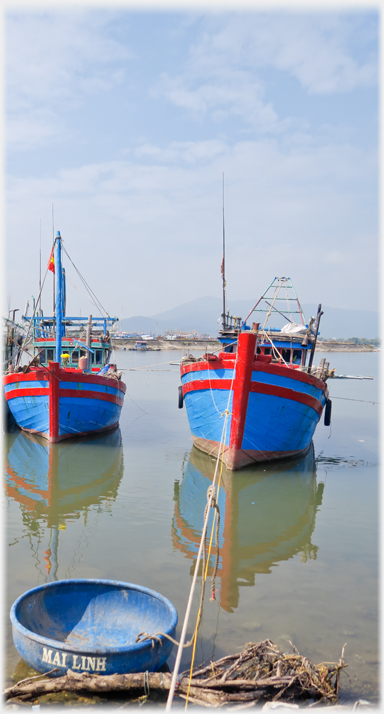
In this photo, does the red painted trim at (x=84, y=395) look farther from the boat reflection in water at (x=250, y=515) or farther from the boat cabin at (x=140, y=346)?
the boat cabin at (x=140, y=346)

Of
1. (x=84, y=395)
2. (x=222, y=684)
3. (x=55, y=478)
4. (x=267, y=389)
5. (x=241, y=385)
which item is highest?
(x=241, y=385)

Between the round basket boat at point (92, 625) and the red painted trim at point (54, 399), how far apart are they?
10.1 m

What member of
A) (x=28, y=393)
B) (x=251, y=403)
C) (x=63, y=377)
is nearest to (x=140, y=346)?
(x=28, y=393)

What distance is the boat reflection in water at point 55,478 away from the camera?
9.64 metres

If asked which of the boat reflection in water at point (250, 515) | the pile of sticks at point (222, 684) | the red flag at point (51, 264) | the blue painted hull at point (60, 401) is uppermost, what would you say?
the red flag at point (51, 264)

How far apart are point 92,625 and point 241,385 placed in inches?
303

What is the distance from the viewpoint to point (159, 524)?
9.80m

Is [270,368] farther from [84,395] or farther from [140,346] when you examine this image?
[140,346]

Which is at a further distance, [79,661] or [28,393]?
[28,393]

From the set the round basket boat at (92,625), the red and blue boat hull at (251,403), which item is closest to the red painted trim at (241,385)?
the red and blue boat hull at (251,403)

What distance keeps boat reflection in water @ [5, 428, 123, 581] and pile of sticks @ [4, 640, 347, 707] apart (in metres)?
2.78

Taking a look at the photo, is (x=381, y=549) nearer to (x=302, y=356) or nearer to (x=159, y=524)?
(x=159, y=524)

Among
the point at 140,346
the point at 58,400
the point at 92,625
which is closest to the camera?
the point at 92,625

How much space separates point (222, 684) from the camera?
15.7 ft
